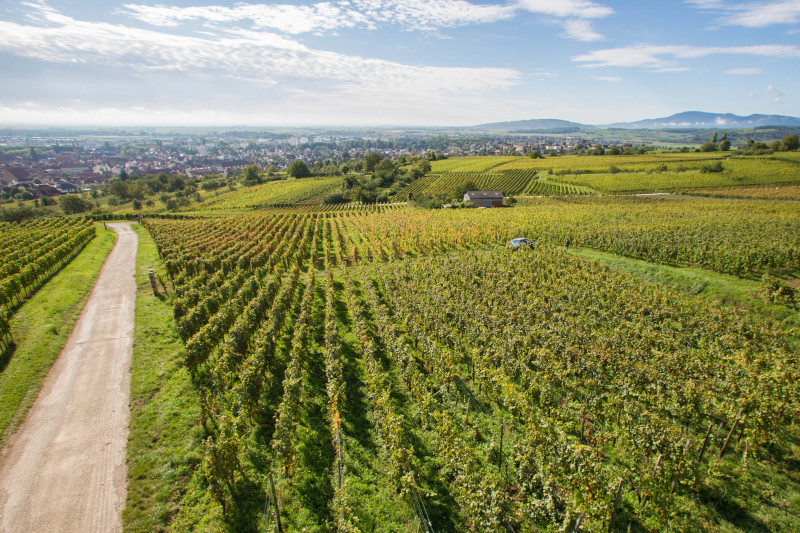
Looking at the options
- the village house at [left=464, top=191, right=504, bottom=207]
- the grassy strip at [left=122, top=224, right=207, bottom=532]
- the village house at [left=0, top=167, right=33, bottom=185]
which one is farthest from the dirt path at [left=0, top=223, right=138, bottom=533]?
the village house at [left=0, top=167, right=33, bottom=185]

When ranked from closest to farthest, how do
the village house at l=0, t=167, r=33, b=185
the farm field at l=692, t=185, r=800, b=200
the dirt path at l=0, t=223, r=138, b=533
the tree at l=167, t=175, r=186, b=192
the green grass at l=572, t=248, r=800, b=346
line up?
1. the dirt path at l=0, t=223, r=138, b=533
2. the green grass at l=572, t=248, r=800, b=346
3. the farm field at l=692, t=185, r=800, b=200
4. the tree at l=167, t=175, r=186, b=192
5. the village house at l=0, t=167, r=33, b=185

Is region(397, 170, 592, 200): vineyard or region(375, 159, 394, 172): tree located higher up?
region(375, 159, 394, 172): tree

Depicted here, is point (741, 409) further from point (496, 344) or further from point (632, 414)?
point (496, 344)

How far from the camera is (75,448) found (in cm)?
1388

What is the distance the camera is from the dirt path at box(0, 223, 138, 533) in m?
11.3

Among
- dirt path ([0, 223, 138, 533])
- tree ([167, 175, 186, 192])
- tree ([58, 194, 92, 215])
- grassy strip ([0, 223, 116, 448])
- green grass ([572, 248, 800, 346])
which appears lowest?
dirt path ([0, 223, 138, 533])

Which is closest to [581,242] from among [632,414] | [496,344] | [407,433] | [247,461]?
[496,344]

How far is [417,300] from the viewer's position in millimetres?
25406

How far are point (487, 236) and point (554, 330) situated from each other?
93.0 ft

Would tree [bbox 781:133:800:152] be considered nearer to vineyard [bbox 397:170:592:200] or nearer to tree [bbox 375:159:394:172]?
vineyard [bbox 397:170:592:200]

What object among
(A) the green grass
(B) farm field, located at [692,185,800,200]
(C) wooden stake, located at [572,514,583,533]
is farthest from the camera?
(B) farm field, located at [692,185,800,200]

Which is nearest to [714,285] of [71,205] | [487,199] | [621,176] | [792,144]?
[487,199]

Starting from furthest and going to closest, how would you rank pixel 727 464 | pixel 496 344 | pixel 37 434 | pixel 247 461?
pixel 496 344 < pixel 37 434 < pixel 247 461 < pixel 727 464

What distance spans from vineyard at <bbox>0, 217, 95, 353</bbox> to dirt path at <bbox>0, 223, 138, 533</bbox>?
569cm
